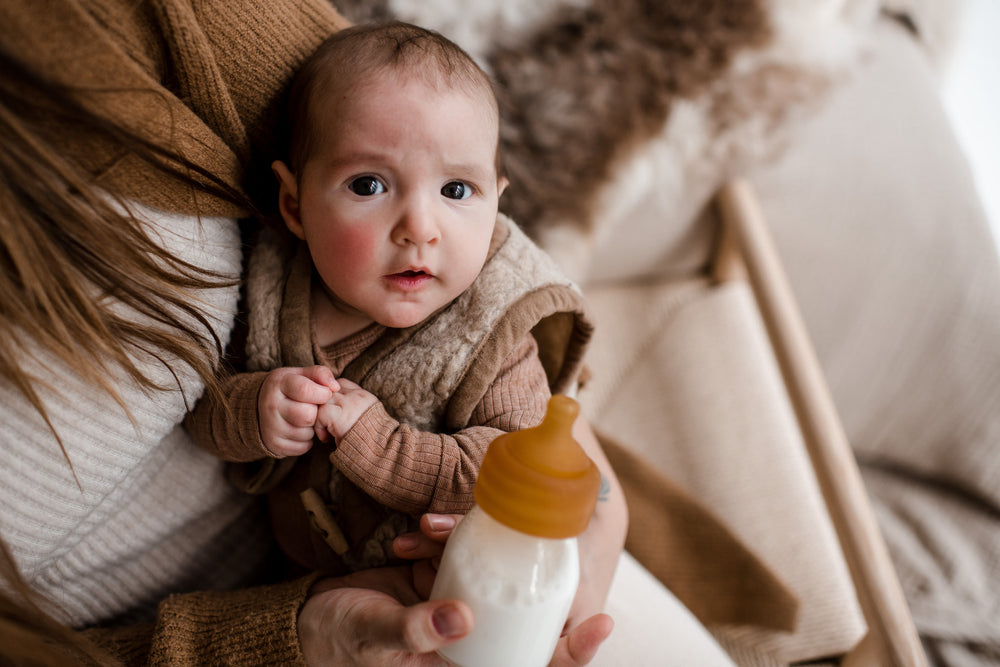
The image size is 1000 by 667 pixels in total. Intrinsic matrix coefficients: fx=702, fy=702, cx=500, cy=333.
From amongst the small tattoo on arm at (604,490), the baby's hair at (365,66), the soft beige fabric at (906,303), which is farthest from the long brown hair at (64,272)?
the soft beige fabric at (906,303)

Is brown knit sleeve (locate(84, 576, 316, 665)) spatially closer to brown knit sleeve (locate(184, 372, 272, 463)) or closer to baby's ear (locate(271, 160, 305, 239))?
brown knit sleeve (locate(184, 372, 272, 463))

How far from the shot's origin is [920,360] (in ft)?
4.32

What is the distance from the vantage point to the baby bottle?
1.31 feet

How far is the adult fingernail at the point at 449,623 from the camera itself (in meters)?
0.41

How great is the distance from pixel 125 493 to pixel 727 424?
0.92 metres

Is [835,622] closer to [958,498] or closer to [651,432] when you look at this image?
[651,432]

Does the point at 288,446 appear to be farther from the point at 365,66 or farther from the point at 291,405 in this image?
the point at 365,66

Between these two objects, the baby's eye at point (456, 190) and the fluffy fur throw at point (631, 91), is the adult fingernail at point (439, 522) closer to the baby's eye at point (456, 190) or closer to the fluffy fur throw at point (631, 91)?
the baby's eye at point (456, 190)

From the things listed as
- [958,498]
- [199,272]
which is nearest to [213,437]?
[199,272]

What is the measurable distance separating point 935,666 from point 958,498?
1.06 ft

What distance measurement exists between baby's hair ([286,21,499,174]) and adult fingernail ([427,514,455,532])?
31 cm

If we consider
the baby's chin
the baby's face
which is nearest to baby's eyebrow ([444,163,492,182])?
the baby's face

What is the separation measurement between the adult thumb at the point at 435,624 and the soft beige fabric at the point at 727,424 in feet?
2.19

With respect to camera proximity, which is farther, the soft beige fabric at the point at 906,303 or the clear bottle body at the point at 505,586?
the soft beige fabric at the point at 906,303
